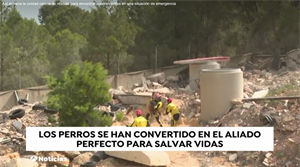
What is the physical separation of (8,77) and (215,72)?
13.6 meters

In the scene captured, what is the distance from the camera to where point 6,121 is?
14.2 m

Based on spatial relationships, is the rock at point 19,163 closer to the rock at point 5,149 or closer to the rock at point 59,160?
the rock at point 59,160

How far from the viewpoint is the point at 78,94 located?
11.3 meters

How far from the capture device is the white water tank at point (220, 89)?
1323 centimetres

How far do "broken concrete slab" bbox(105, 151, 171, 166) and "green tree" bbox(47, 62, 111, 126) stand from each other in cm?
226

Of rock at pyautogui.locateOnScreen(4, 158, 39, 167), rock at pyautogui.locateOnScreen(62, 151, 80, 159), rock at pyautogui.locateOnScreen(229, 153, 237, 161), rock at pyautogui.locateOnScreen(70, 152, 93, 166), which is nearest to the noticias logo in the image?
rock at pyautogui.locateOnScreen(62, 151, 80, 159)

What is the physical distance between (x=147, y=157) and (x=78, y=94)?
3.35 meters

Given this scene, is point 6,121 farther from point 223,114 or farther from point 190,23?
point 190,23

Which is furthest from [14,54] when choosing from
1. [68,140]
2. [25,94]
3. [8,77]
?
[68,140]

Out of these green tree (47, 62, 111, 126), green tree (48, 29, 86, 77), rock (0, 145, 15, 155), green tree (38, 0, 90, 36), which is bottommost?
rock (0, 145, 15, 155)

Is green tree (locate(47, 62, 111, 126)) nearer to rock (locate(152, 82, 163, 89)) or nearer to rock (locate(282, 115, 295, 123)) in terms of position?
rock (locate(282, 115, 295, 123))

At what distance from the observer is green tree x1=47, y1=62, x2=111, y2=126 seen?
36.8ft

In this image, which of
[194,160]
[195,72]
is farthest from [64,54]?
[194,160]

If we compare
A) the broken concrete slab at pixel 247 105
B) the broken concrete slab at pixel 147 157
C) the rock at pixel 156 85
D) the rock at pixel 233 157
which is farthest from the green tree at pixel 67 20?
the rock at pixel 233 157
